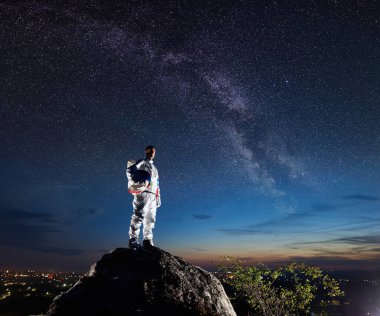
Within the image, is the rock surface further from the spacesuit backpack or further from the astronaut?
the spacesuit backpack

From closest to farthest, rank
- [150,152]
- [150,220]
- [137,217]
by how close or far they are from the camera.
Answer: [137,217] < [150,220] < [150,152]

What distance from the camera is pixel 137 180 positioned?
27.6 ft

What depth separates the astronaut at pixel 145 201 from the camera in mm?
8445

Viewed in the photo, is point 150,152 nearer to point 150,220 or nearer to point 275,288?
point 150,220

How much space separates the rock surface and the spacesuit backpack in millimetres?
1657

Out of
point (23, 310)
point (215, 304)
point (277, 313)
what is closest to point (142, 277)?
point (215, 304)

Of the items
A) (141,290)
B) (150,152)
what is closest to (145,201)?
(150,152)

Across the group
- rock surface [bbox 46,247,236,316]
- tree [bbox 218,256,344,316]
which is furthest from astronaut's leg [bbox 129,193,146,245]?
tree [bbox 218,256,344,316]

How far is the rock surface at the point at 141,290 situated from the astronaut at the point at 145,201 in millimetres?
687

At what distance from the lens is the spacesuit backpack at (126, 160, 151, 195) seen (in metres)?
8.41

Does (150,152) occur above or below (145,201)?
above

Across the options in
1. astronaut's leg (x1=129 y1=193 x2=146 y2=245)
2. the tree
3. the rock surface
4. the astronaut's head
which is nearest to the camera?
the rock surface

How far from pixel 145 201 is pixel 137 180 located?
2.22 ft

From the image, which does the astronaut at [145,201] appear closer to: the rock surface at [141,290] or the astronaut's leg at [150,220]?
the astronaut's leg at [150,220]
